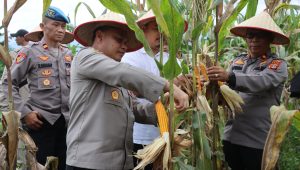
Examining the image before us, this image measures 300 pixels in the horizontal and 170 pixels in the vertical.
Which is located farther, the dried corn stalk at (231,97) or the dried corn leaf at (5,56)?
the dried corn stalk at (231,97)

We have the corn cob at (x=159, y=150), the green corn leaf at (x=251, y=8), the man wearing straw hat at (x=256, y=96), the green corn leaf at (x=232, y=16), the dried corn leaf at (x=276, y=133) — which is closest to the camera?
the dried corn leaf at (x=276, y=133)

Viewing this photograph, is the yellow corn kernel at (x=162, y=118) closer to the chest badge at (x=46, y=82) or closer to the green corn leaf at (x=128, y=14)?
the green corn leaf at (x=128, y=14)

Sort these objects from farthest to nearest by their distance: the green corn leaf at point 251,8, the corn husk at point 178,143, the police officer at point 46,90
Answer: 1. the police officer at point 46,90
2. the green corn leaf at point 251,8
3. the corn husk at point 178,143

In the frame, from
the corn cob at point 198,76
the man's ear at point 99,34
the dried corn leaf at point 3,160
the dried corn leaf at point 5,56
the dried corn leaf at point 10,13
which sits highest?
the dried corn leaf at point 10,13

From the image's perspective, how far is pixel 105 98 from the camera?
1785 millimetres

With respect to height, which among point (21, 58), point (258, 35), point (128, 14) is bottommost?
point (21, 58)

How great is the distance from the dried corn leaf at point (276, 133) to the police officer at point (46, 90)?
150 centimetres

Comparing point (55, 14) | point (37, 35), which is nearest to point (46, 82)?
point (55, 14)

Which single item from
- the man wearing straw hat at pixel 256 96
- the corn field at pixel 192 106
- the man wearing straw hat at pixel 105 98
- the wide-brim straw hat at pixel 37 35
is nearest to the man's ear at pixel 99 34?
the man wearing straw hat at pixel 105 98

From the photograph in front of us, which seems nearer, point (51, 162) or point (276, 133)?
point (276, 133)

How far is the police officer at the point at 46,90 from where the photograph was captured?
263cm

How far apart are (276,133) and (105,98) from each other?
690 millimetres

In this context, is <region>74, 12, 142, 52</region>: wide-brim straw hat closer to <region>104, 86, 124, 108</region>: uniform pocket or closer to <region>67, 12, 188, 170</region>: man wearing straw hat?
<region>67, 12, 188, 170</region>: man wearing straw hat

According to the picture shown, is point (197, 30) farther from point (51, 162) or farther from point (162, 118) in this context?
point (51, 162)
